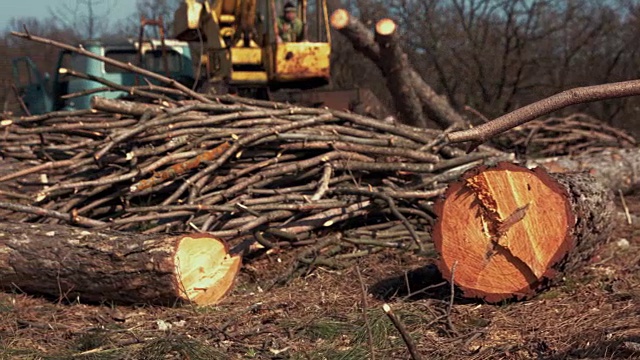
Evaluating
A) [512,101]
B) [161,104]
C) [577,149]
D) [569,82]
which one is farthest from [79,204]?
[569,82]

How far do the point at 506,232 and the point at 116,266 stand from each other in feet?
8.19

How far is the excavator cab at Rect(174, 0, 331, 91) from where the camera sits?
9.70 metres

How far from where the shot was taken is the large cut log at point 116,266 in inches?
190

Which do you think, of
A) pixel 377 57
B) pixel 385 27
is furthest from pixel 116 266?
pixel 377 57

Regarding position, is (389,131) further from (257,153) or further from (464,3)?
(464,3)

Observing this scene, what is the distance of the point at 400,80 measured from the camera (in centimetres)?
967

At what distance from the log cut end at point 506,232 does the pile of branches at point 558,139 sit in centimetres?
446

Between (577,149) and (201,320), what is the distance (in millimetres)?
6076

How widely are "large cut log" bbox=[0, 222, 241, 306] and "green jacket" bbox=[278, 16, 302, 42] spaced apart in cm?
551

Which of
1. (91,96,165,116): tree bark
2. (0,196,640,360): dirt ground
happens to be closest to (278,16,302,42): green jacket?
(91,96,165,116): tree bark

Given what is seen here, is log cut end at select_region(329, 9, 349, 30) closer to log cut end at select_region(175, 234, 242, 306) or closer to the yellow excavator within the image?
the yellow excavator

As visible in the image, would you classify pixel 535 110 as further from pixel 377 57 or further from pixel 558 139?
pixel 377 57

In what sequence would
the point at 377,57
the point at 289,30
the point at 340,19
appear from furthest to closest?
1. the point at 289,30
2. the point at 377,57
3. the point at 340,19

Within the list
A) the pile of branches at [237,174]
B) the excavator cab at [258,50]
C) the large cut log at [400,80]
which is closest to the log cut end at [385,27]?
the large cut log at [400,80]
